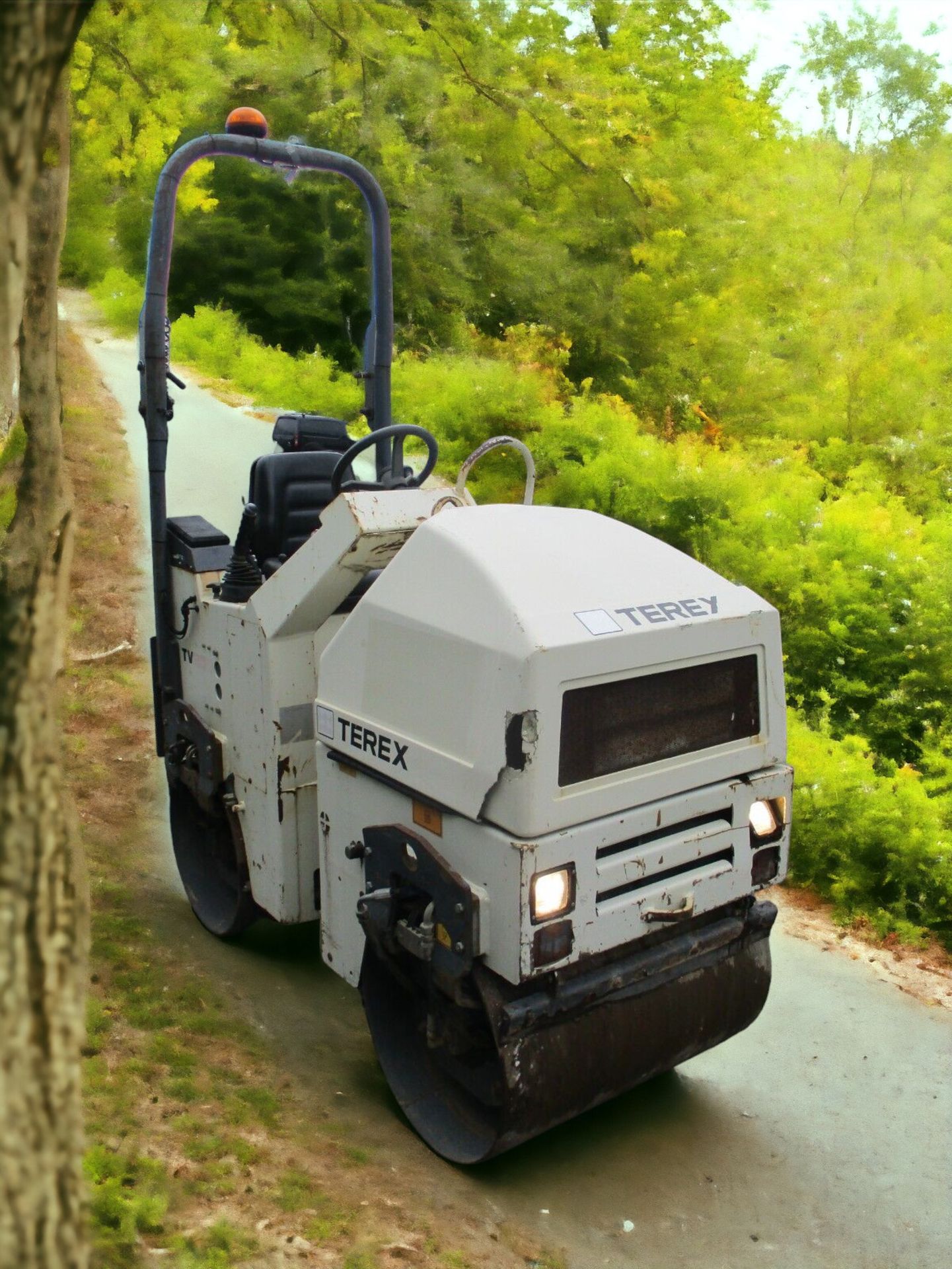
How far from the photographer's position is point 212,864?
474cm

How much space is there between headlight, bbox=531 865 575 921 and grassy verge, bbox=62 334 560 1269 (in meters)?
0.95

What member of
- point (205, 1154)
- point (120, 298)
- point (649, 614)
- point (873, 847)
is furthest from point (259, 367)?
Result: point (205, 1154)

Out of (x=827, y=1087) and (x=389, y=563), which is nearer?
(x=389, y=563)

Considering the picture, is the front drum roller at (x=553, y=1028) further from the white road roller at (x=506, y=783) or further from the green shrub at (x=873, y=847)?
the green shrub at (x=873, y=847)

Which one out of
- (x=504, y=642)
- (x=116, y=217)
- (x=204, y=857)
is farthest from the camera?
(x=116, y=217)

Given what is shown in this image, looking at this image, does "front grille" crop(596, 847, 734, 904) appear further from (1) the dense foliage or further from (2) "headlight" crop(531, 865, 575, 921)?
(1) the dense foliage

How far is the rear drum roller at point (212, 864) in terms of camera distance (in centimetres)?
438

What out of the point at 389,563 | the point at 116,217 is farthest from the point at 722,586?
the point at 116,217

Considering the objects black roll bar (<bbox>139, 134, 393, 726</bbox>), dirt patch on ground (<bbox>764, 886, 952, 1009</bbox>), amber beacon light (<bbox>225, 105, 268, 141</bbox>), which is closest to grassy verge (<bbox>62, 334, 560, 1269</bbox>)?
black roll bar (<bbox>139, 134, 393, 726</bbox>)

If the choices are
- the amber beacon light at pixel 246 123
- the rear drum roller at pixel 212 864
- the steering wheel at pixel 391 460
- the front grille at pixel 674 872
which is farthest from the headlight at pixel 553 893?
the amber beacon light at pixel 246 123

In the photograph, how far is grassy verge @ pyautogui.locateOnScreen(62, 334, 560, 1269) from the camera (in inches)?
109

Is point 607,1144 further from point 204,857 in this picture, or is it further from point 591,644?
point 204,857

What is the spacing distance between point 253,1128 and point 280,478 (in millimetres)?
2435

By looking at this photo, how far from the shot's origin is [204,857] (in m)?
4.79
